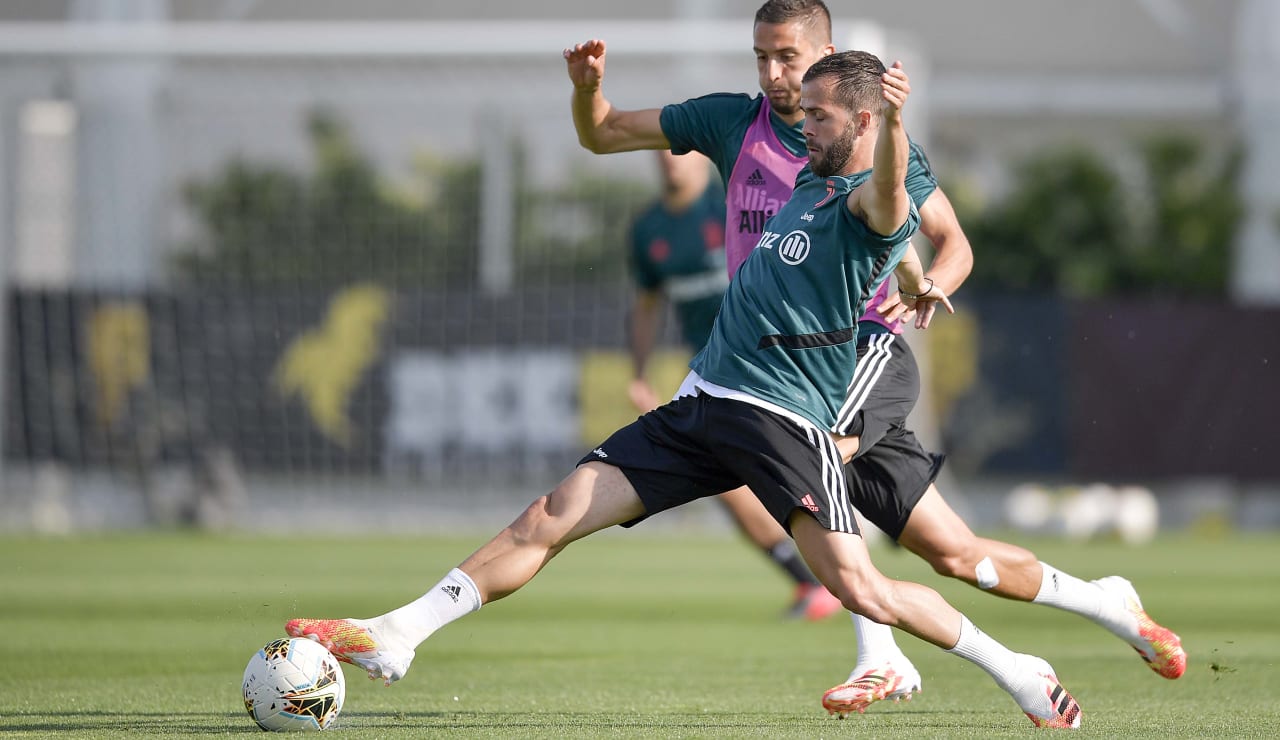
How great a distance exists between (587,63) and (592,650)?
3110 mm

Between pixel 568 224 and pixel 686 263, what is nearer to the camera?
pixel 686 263

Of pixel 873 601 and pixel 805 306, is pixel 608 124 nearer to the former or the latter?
pixel 805 306

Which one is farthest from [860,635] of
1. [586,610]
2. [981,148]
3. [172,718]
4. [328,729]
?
[981,148]

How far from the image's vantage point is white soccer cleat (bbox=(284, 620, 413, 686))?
4.92 m

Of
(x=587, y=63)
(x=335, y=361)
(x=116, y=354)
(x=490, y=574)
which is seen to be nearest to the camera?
(x=490, y=574)

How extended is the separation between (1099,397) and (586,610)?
32.4ft

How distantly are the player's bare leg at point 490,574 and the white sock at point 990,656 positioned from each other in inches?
40.2

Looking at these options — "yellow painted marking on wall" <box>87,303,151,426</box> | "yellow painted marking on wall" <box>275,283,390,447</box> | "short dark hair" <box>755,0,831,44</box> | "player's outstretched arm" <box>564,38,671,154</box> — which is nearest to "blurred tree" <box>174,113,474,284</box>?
"yellow painted marking on wall" <box>275,283,390,447</box>

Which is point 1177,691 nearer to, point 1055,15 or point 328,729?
point 328,729

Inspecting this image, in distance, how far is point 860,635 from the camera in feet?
18.6

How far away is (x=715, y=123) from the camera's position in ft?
19.1

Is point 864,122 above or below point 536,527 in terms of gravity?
above

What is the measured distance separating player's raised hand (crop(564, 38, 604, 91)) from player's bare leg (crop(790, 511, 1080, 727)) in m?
1.69

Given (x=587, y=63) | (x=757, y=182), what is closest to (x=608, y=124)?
(x=587, y=63)
